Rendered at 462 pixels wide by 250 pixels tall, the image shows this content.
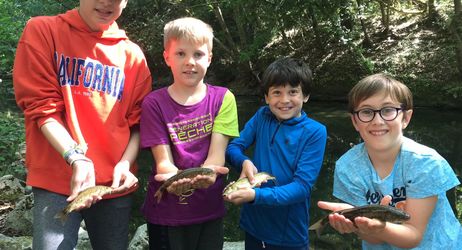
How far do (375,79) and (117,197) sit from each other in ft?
5.69

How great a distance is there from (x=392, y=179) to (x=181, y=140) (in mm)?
1350

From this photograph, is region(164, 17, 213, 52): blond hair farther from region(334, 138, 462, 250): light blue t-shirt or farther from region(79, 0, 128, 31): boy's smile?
region(334, 138, 462, 250): light blue t-shirt

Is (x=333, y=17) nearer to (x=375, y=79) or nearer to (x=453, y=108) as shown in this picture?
(x=453, y=108)

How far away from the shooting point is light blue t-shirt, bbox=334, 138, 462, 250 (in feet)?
8.05

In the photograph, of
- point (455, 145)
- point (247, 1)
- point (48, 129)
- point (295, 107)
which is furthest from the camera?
point (247, 1)

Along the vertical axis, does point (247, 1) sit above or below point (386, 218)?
above

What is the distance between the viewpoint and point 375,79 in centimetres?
271

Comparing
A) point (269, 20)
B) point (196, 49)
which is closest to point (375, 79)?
point (196, 49)

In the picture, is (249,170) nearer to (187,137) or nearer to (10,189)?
(187,137)

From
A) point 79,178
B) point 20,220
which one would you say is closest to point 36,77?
point 79,178

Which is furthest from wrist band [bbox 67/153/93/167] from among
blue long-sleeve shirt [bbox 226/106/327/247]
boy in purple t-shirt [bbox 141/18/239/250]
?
blue long-sleeve shirt [bbox 226/106/327/247]

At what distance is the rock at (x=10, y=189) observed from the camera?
710 cm

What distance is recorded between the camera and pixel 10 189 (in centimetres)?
723

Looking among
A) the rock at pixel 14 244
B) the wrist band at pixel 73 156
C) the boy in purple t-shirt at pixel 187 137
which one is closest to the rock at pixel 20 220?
the rock at pixel 14 244
